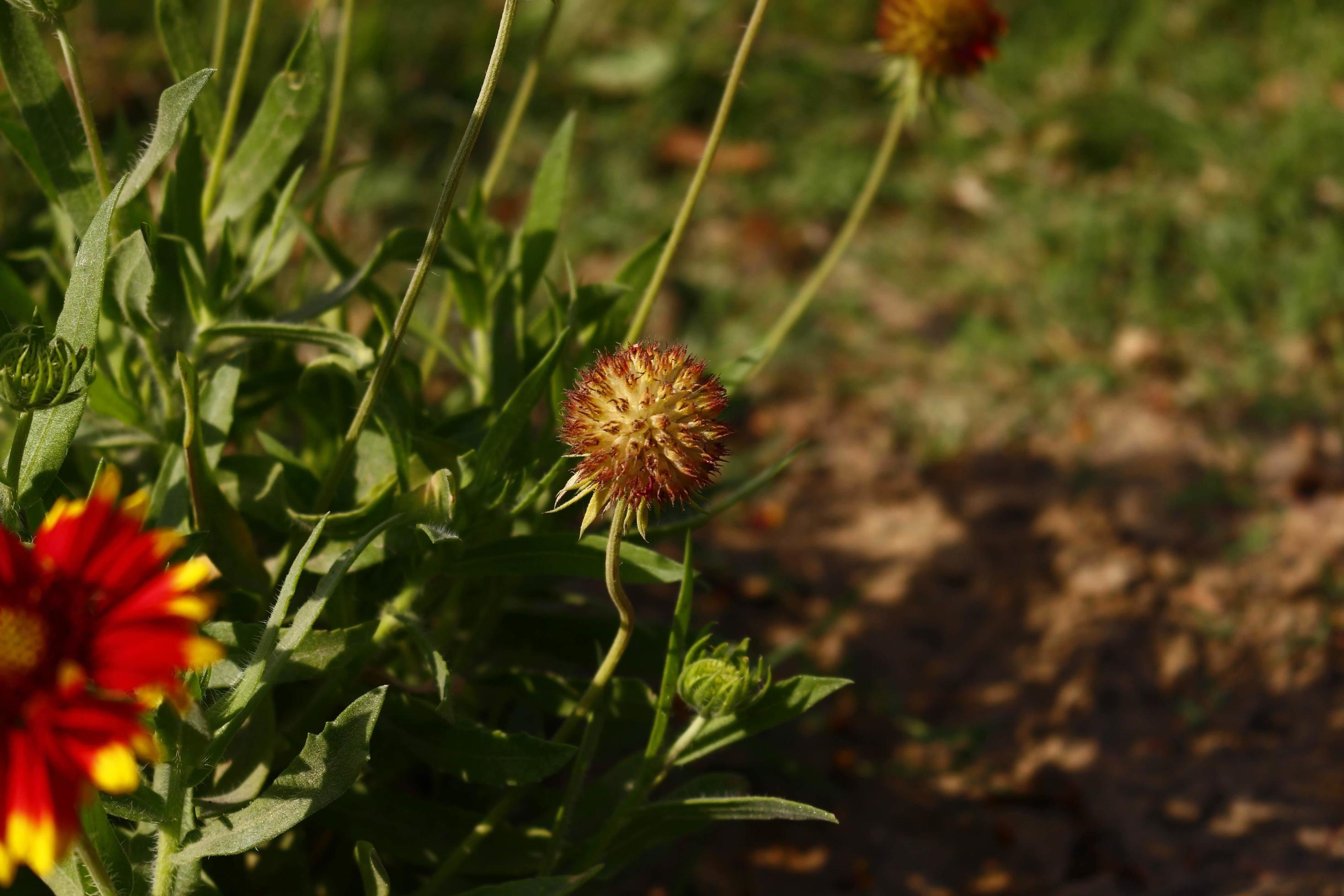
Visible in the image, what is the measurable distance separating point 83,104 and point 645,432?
0.74 m

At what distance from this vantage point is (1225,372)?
296 centimetres

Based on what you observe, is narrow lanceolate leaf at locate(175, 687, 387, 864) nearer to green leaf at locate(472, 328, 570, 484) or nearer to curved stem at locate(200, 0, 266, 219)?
green leaf at locate(472, 328, 570, 484)

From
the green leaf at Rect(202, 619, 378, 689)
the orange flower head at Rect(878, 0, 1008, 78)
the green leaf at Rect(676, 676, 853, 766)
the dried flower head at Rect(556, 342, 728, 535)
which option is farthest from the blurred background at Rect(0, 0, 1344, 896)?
the dried flower head at Rect(556, 342, 728, 535)

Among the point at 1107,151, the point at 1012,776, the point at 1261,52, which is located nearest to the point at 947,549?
the point at 1012,776

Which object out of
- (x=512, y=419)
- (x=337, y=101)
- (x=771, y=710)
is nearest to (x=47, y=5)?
(x=337, y=101)

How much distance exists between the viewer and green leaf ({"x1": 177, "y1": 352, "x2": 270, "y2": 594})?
4.56ft

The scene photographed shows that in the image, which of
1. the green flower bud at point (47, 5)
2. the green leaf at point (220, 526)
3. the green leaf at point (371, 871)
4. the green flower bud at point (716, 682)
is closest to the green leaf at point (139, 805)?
the green leaf at point (371, 871)

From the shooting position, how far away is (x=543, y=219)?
1.79 meters

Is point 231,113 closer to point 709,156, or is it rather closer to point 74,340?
point 74,340

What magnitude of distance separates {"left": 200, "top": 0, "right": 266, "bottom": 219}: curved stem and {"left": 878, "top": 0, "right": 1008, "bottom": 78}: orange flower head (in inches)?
34.7

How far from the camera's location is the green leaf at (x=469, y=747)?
55.1 inches

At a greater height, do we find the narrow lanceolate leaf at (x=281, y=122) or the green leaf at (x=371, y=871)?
the narrow lanceolate leaf at (x=281, y=122)

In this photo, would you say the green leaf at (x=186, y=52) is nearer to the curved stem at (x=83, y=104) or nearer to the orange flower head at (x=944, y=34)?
the curved stem at (x=83, y=104)

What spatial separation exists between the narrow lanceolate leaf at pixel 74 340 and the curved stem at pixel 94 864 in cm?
38
